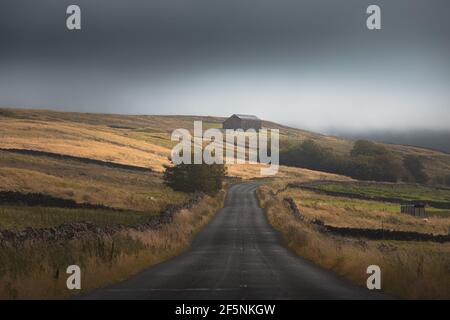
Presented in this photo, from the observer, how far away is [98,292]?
18.2 m

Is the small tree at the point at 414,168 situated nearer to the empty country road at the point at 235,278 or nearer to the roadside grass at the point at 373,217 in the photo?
the roadside grass at the point at 373,217

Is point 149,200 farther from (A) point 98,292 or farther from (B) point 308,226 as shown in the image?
(A) point 98,292

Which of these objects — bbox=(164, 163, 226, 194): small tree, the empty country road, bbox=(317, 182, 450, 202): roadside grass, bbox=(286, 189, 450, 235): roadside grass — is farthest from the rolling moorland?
bbox=(164, 163, 226, 194): small tree

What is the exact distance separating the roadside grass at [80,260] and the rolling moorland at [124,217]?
4 centimetres

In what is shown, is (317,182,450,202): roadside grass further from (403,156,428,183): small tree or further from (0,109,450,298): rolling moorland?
(403,156,428,183): small tree

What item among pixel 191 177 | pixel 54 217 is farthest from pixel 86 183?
pixel 54 217

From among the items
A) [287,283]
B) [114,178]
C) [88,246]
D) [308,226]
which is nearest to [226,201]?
[114,178]

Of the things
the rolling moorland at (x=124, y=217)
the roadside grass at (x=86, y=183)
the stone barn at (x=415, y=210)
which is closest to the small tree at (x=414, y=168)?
the rolling moorland at (x=124, y=217)

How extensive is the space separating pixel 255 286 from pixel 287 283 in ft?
4.46

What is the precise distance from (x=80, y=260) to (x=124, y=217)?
26144 millimetres

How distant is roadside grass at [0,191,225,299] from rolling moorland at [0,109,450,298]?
1.5 inches

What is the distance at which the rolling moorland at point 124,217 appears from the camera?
20344 millimetres

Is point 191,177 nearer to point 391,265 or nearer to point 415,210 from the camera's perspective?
point 415,210

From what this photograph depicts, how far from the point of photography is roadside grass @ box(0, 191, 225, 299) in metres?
17.7
